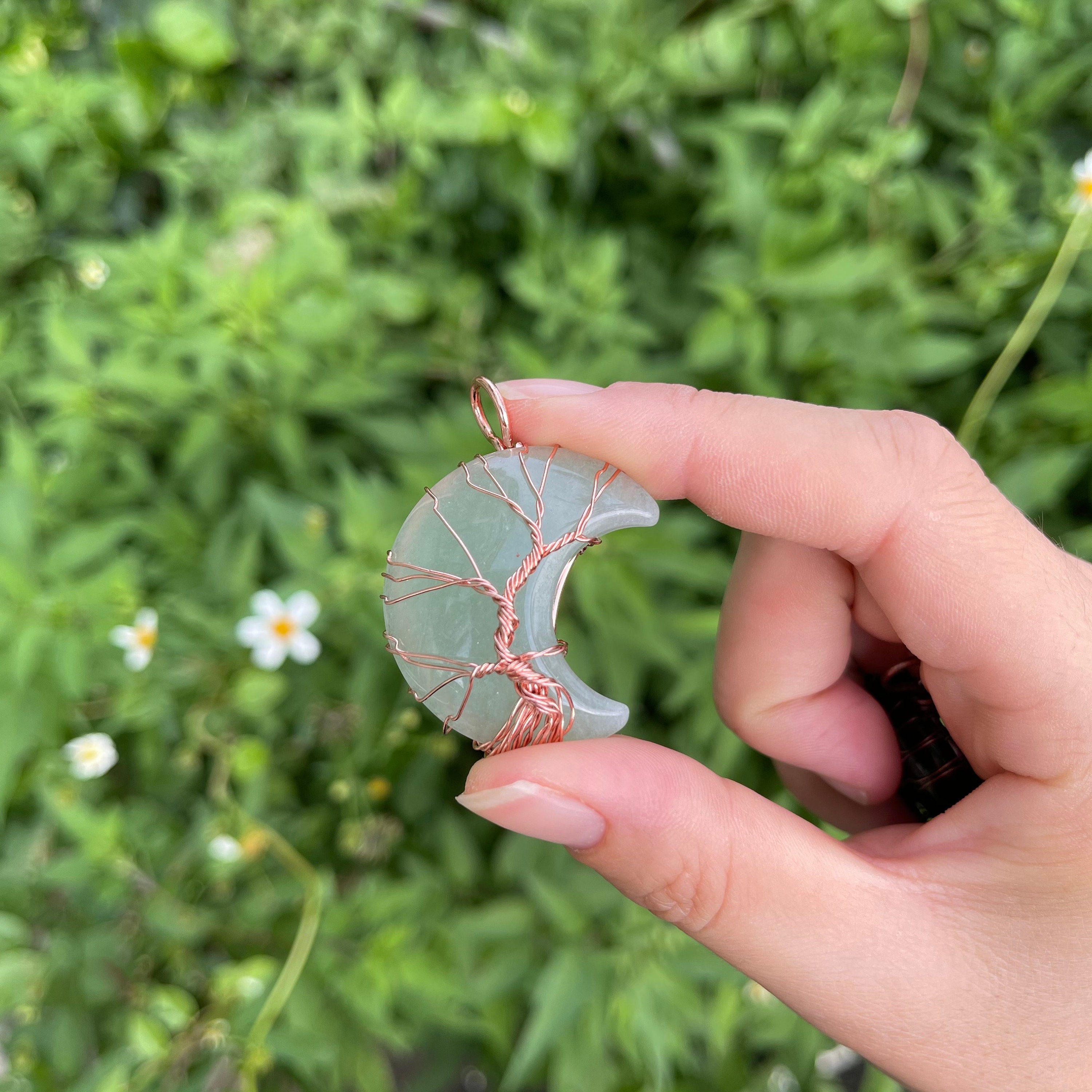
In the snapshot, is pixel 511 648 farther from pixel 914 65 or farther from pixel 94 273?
pixel 914 65

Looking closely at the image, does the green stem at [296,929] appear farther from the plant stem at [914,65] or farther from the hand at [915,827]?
the plant stem at [914,65]

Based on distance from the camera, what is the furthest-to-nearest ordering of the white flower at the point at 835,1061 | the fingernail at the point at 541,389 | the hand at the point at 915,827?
the white flower at the point at 835,1061
the fingernail at the point at 541,389
the hand at the point at 915,827

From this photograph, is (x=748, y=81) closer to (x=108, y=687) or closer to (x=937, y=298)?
(x=937, y=298)

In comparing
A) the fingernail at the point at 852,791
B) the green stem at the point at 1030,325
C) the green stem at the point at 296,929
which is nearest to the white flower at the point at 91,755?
the green stem at the point at 296,929

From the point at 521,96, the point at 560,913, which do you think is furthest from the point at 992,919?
the point at 521,96

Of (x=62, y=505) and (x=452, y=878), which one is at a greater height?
(x=62, y=505)

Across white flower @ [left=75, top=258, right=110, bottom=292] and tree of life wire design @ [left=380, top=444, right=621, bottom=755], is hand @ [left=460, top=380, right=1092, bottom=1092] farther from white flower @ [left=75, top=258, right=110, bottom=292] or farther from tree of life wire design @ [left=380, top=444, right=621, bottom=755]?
white flower @ [left=75, top=258, right=110, bottom=292]
